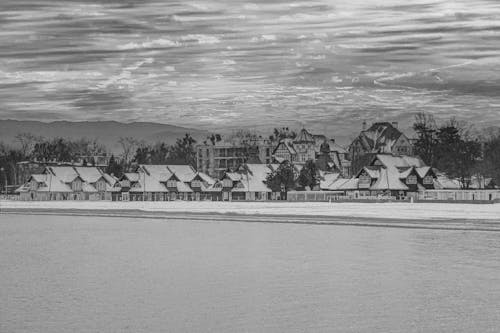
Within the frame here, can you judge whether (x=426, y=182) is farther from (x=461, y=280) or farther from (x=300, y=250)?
(x=461, y=280)

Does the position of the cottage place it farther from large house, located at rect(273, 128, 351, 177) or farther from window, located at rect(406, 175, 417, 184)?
large house, located at rect(273, 128, 351, 177)

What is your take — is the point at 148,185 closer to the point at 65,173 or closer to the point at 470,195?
the point at 65,173

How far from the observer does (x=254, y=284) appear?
1035 inches

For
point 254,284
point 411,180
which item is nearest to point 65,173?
point 411,180

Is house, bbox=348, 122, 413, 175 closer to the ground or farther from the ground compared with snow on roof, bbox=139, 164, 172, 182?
farther from the ground

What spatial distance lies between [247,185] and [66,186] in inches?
1313

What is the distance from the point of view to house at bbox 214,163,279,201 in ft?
445

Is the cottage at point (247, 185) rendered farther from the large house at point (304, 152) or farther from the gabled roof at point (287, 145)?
the gabled roof at point (287, 145)

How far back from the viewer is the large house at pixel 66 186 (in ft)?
481

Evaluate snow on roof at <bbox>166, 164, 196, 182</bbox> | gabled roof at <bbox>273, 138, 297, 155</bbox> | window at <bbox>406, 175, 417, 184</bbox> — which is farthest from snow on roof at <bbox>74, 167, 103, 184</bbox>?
window at <bbox>406, 175, 417, 184</bbox>

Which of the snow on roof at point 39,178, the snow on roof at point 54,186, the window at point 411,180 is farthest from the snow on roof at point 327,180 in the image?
the snow on roof at point 39,178

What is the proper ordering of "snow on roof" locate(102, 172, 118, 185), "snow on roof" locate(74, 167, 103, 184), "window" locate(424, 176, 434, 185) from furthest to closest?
"snow on roof" locate(102, 172, 118, 185), "snow on roof" locate(74, 167, 103, 184), "window" locate(424, 176, 434, 185)

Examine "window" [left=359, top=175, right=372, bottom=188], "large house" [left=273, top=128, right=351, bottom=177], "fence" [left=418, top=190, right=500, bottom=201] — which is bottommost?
"fence" [left=418, top=190, right=500, bottom=201]

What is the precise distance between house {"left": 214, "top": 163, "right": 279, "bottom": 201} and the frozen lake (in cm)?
8937
